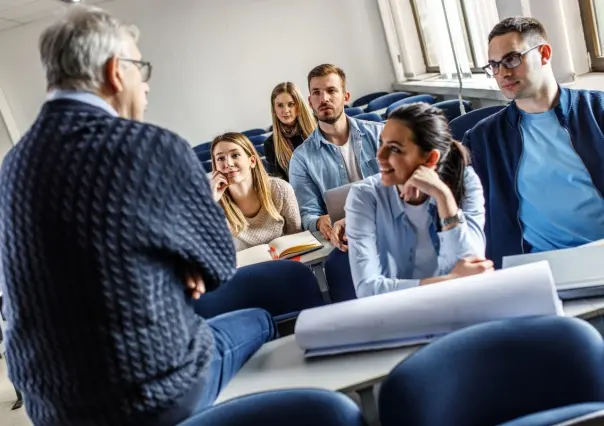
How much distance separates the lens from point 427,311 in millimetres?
1604

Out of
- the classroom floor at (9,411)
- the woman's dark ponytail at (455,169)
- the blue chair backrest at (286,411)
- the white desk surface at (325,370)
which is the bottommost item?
the classroom floor at (9,411)

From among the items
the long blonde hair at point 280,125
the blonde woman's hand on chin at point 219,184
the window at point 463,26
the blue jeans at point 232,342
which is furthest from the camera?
the window at point 463,26

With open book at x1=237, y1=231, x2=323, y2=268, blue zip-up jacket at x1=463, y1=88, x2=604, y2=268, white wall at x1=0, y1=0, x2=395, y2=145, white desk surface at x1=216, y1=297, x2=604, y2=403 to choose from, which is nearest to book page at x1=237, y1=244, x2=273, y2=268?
open book at x1=237, y1=231, x2=323, y2=268

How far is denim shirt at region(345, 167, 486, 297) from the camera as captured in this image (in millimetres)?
2199

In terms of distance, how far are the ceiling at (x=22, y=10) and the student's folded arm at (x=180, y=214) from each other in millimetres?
6915

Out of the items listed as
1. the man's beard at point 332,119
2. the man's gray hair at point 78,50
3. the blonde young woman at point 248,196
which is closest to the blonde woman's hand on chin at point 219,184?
the blonde young woman at point 248,196

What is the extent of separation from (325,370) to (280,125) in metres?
3.00

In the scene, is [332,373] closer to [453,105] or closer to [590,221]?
[590,221]

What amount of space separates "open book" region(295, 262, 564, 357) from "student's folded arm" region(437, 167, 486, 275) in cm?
48

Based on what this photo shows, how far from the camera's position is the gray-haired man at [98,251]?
1385mm

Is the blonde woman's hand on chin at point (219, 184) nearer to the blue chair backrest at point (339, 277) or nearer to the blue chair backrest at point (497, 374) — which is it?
the blue chair backrest at point (339, 277)

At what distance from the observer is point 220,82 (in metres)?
9.84

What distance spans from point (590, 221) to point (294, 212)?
1.45m

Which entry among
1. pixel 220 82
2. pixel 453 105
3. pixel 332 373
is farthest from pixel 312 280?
pixel 220 82
